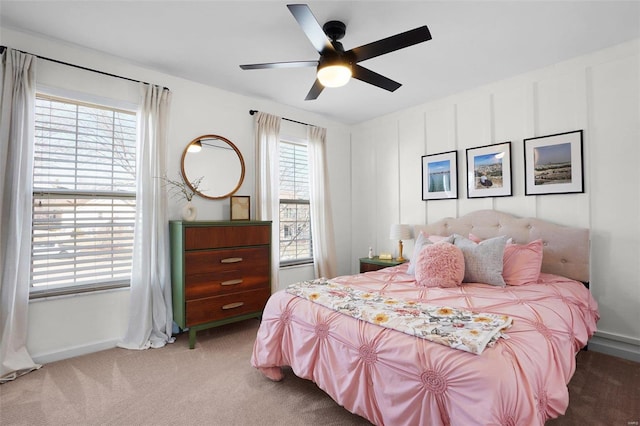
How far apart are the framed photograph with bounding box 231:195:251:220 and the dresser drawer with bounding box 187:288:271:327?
0.83 meters

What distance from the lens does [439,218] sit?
3.79 m

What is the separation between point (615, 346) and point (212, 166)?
411cm

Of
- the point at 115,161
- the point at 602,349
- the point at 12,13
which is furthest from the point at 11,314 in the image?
the point at 602,349

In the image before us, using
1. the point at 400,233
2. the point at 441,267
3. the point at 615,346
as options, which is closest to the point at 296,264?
the point at 400,233

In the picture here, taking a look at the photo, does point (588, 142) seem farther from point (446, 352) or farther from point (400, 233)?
point (446, 352)

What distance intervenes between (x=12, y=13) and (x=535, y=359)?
3844 millimetres

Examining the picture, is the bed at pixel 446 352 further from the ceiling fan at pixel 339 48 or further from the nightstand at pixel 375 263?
the ceiling fan at pixel 339 48

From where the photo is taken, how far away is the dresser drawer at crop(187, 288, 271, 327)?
9.21 feet

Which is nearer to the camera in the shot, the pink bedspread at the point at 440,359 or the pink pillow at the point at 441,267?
the pink bedspread at the point at 440,359

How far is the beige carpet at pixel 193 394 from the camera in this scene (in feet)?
5.97

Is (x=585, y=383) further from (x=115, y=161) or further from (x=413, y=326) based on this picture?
(x=115, y=161)

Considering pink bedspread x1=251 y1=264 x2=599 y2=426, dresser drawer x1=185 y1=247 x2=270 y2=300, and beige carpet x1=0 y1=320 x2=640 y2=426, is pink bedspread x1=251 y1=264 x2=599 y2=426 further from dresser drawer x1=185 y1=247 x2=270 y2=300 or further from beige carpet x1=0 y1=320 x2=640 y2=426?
dresser drawer x1=185 y1=247 x2=270 y2=300

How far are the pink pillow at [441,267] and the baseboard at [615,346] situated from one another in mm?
1427

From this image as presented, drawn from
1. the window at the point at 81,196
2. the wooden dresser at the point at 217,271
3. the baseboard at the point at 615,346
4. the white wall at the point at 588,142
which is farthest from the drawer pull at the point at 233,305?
the baseboard at the point at 615,346
